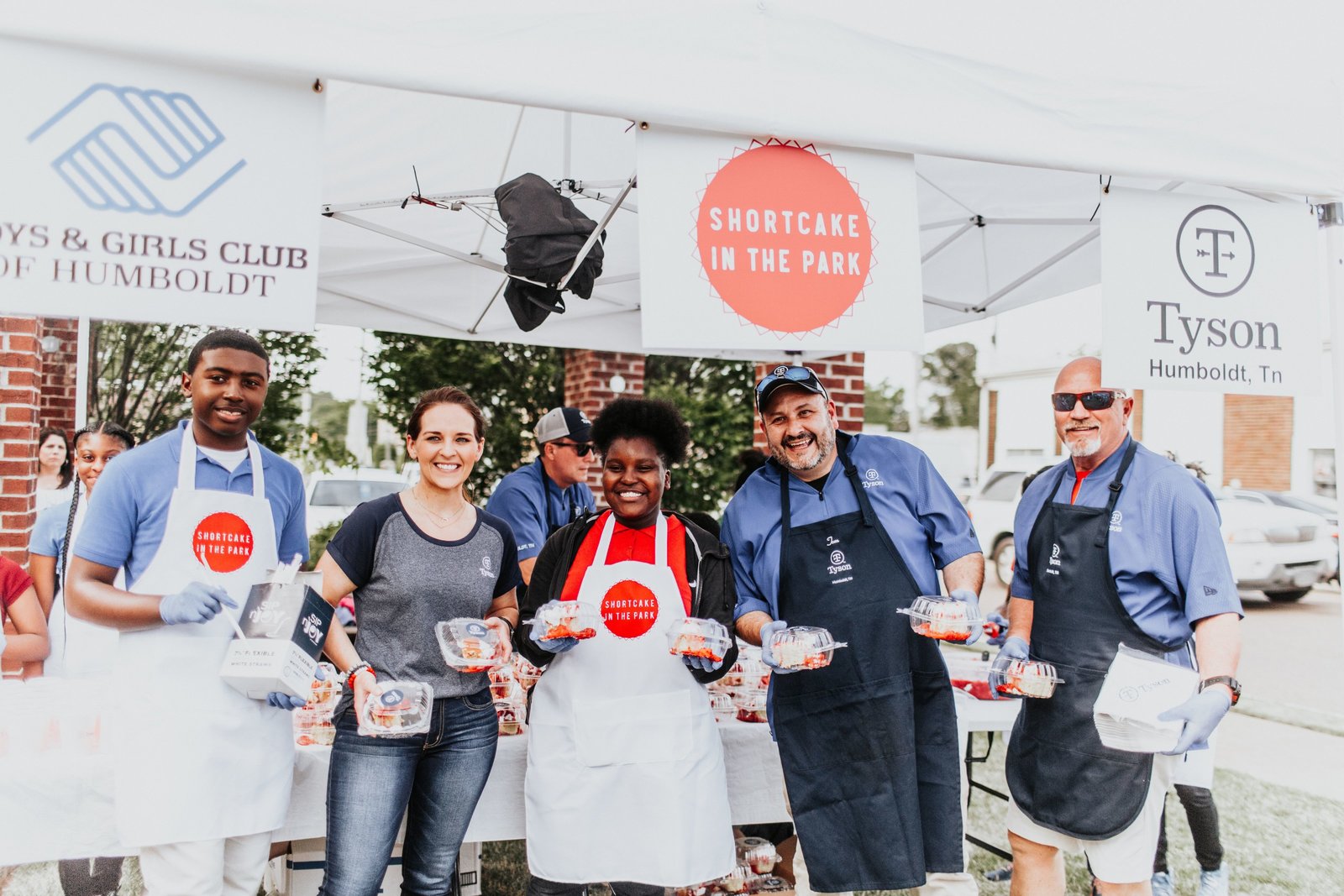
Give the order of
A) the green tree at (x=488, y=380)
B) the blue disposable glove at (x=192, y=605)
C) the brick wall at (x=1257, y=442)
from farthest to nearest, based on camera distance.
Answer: the brick wall at (x=1257, y=442) → the green tree at (x=488, y=380) → the blue disposable glove at (x=192, y=605)

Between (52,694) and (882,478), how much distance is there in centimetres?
246

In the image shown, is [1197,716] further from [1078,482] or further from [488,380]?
[488,380]

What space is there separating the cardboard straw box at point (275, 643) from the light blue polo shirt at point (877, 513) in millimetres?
1117

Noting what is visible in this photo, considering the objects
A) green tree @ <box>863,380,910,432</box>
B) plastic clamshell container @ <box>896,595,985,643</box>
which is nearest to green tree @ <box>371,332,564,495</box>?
plastic clamshell container @ <box>896,595,985,643</box>

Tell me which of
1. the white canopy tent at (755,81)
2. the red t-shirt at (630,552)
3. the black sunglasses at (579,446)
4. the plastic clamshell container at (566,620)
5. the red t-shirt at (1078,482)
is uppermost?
the white canopy tent at (755,81)

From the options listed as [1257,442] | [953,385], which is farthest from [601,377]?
[953,385]

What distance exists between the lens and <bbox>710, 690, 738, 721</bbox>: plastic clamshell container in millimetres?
3123

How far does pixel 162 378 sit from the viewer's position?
7.86 metres

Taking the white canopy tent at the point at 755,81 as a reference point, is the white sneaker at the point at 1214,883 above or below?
below

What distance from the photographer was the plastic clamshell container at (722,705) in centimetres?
312

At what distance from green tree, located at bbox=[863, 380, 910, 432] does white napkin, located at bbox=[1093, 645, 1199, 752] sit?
57460 mm

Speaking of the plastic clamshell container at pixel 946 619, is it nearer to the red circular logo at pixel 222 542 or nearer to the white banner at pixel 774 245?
the white banner at pixel 774 245

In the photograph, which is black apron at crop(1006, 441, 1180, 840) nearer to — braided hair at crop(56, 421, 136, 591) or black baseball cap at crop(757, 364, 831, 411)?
black baseball cap at crop(757, 364, 831, 411)

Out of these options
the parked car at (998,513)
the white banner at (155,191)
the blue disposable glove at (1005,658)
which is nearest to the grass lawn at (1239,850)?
the blue disposable glove at (1005,658)
